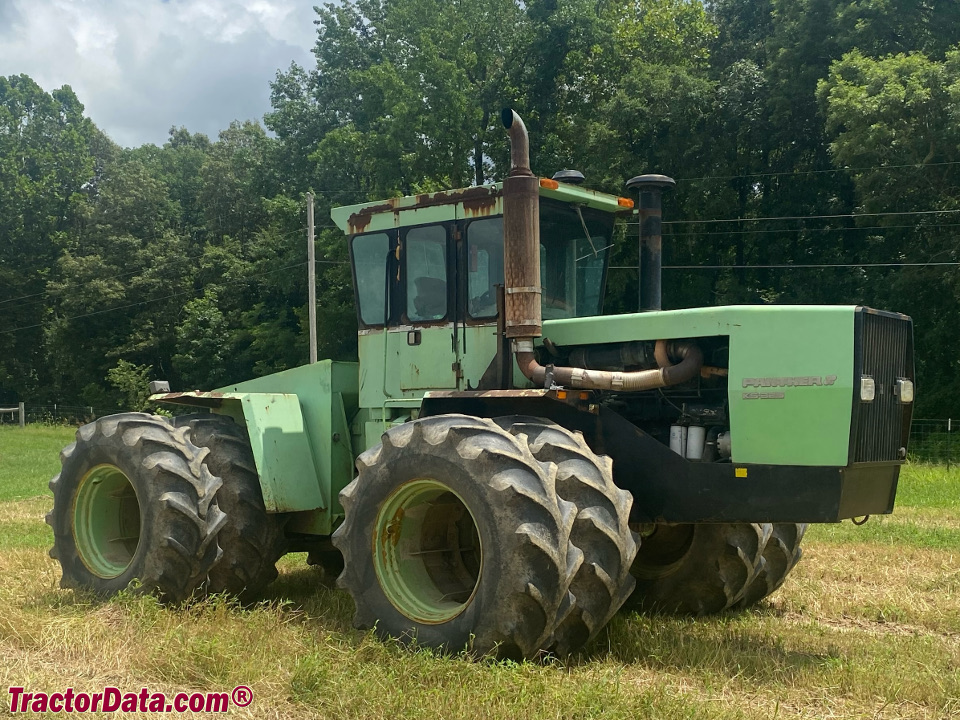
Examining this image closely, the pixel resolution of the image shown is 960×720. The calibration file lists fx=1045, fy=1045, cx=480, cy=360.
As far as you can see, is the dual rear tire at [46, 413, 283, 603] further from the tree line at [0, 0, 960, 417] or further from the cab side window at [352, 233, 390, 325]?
the tree line at [0, 0, 960, 417]

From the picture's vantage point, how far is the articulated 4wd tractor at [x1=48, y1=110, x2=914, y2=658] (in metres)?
6.03

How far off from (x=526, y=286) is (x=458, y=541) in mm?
1819

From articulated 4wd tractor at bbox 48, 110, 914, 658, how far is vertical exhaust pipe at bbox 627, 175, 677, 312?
0.02m

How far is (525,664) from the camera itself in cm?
575

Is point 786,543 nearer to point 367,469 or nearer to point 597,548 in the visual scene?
point 597,548

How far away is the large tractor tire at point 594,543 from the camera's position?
5879 millimetres

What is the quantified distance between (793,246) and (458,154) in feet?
38.3

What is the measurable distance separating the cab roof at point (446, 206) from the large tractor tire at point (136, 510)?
2138mm

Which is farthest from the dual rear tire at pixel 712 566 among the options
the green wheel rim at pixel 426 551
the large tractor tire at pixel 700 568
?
the green wheel rim at pixel 426 551

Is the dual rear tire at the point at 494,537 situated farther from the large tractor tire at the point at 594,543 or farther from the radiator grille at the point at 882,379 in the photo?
the radiator grille at the point at 882,379

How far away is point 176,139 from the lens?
89500mm

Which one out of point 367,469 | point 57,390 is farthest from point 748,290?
point 57,390

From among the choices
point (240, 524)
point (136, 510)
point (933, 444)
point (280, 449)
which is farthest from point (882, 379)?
point (933, 444)

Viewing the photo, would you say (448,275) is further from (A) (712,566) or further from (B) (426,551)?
(A) (712,566)
